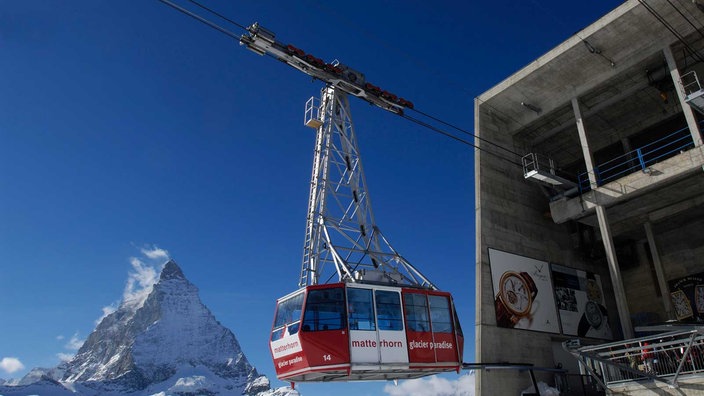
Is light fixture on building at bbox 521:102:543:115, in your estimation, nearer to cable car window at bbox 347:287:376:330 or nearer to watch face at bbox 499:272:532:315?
watch face at bbox 499:272:532:315

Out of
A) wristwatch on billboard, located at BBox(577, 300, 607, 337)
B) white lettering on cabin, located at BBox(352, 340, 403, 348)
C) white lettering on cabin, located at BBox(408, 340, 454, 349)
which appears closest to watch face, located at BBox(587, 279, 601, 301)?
wristwatch on billboard, located at BBox(577, 300, 607, 337)

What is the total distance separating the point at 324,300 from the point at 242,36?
903 cm

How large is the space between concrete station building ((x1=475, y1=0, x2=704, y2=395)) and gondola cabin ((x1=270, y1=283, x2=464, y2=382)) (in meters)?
7.50

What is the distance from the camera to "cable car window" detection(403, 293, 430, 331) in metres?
16.7

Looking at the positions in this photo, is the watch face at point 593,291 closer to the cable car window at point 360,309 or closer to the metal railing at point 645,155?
the metal railing at point 645,155

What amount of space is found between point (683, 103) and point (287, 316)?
18.9 m

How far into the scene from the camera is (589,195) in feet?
85.0

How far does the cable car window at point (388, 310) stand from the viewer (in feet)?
53.4

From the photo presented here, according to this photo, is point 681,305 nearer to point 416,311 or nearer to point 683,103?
point 683,103

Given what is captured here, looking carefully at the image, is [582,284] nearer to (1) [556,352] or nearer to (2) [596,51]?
(1) [556,352]

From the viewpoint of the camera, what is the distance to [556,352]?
27.0 metres

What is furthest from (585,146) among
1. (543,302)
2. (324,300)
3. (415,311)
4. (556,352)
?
(324,300)

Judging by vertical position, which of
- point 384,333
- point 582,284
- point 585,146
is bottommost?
point 384,333

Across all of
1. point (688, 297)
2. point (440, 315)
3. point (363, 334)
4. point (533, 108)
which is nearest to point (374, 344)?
point (363, 334)
